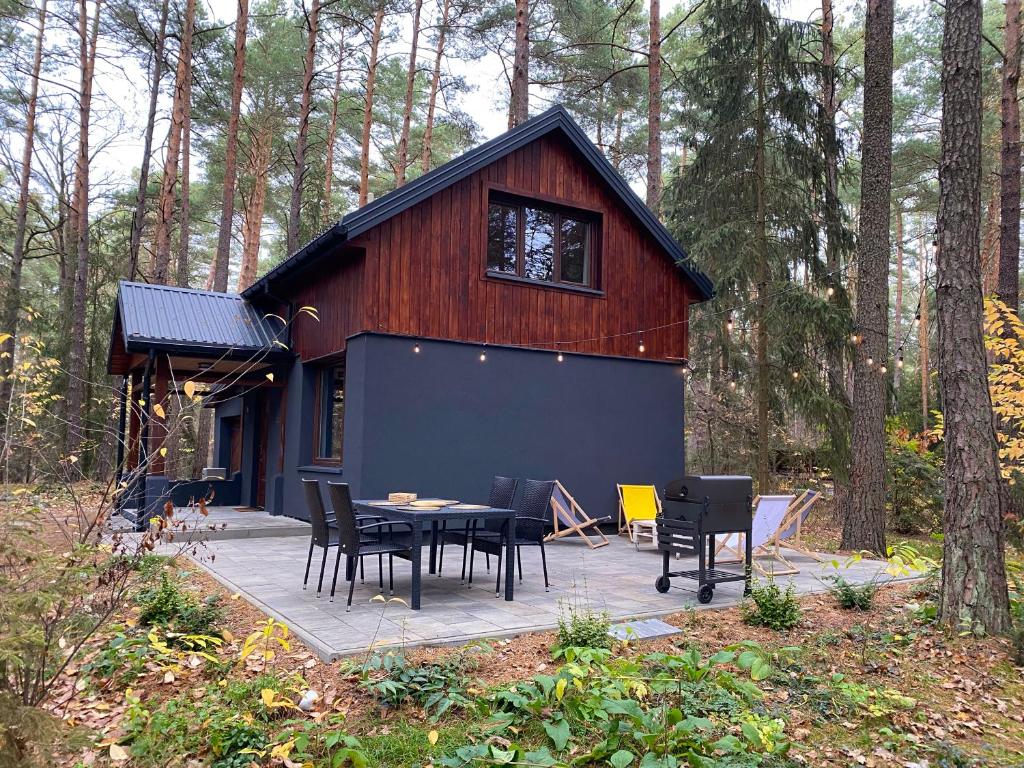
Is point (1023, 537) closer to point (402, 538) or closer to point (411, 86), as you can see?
point (402, 538)

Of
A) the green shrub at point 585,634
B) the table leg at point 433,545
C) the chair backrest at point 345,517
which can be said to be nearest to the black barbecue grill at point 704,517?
the green shrub at point 585,634

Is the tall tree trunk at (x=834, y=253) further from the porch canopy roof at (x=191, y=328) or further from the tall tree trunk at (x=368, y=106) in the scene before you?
the tall tree trunk at (x=368, y=106)

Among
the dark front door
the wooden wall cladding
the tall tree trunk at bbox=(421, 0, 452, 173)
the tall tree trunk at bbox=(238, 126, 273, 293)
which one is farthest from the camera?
the tall tree trunk at bbox=(238, 126, 273, 293)

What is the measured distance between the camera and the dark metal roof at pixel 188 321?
31.6ft

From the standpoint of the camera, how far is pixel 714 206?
36.7ft

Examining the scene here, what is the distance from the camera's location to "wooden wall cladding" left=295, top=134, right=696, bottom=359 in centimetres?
908

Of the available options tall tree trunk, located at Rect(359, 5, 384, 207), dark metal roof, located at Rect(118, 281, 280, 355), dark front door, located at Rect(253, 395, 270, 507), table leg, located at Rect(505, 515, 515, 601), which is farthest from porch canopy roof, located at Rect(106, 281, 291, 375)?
tall tree trunk, located at Rect(359, 5, 384, 207)

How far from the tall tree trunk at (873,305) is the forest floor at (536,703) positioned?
3992 mm

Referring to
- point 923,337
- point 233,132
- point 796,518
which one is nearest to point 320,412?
point 796,518

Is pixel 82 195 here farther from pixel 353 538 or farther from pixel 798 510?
pixel 798 510

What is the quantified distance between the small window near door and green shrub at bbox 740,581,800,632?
20.6 feet

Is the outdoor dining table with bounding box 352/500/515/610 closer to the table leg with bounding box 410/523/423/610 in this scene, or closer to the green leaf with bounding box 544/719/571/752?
the table leg with bounding box 410/523/423/610

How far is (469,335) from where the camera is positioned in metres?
9.51

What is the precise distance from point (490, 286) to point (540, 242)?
1.21 m
